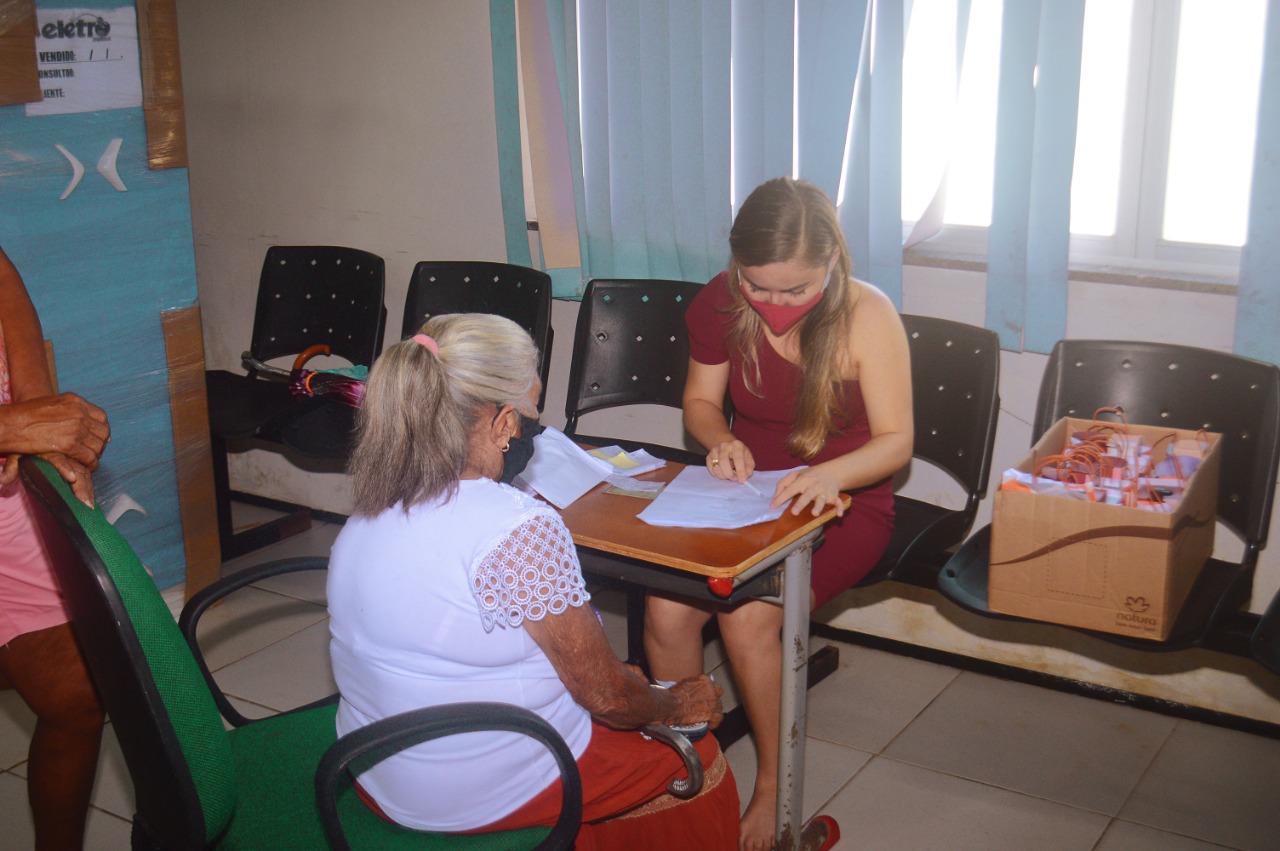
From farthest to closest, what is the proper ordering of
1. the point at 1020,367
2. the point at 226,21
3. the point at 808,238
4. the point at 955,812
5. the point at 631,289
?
the point at 226,21 → the point at 631,289 → the point at 1020,367 → the point at 955,812 → the point at 808,238

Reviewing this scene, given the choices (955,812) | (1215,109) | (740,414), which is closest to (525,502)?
(740,414)

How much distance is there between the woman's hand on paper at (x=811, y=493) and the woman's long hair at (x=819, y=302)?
33cm

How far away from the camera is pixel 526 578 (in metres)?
1.46

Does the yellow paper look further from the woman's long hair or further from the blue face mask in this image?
the blue face mask

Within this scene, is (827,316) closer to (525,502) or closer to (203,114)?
(525,502)

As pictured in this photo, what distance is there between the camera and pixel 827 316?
235 centimetres

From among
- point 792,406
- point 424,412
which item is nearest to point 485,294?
point 792,406

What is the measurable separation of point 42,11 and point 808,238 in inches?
75.8

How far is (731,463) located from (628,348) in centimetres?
94

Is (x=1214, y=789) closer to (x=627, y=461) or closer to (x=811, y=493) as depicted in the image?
(x=811, y=493)

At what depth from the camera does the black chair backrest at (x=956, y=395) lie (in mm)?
2637

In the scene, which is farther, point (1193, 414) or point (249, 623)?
point (249, 623)

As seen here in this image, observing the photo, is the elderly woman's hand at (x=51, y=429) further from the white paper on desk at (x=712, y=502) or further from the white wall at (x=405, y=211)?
the white wall at (x=405, y=211)

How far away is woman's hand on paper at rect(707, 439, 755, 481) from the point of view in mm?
2240
